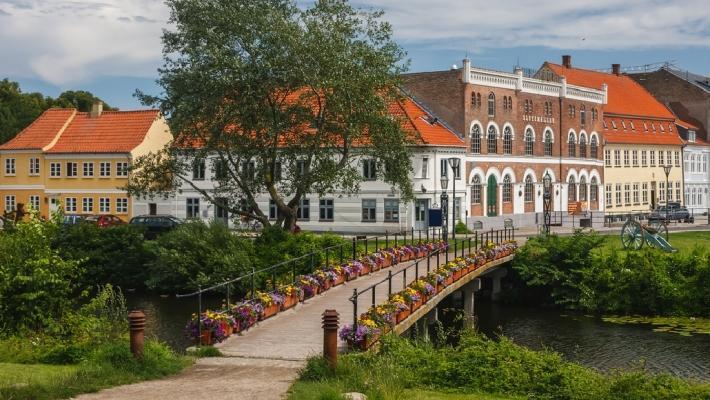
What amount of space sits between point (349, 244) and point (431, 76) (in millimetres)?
26172

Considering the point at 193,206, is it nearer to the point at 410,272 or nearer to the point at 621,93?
the point at 410,272

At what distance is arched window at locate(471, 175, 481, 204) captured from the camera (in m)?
56.6

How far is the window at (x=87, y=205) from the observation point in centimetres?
6112

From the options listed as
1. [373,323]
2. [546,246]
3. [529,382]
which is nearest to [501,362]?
[529,382]

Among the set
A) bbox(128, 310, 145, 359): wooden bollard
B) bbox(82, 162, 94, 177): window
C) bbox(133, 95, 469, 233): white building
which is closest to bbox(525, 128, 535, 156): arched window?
bbox(133, 95, 469, 233): white building

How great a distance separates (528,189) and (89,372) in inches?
1978

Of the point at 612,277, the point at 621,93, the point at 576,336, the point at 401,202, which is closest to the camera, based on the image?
the point at 576,336

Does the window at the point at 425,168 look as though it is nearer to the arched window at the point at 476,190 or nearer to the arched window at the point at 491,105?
the arched window at the point at 476,190

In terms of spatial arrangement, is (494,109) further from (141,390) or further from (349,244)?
(141,390)

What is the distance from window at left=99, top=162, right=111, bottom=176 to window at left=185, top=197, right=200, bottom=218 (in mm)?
6594

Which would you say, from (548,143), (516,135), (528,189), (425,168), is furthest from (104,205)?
(548,143)

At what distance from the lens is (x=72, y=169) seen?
202 feet

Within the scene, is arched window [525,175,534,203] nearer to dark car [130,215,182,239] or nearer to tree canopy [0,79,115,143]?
dark car [130,215,182,239]

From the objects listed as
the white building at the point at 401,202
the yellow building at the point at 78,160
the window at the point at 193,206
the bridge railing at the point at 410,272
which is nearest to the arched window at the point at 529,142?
the white building at the point at 401,202
